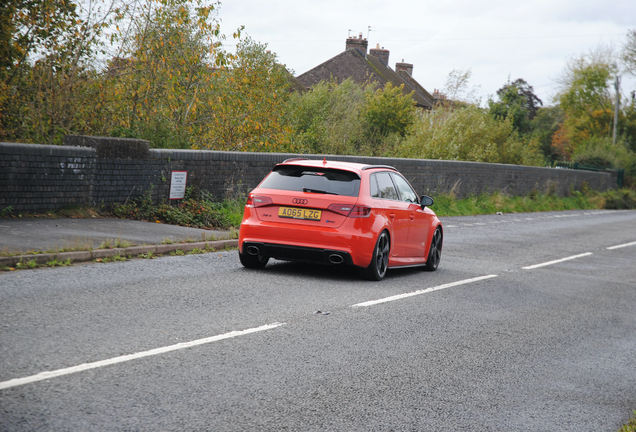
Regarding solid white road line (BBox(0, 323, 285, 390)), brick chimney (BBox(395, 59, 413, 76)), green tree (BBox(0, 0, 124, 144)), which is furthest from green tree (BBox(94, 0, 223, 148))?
brick chimney (BBox(395, 59, 413, 76))

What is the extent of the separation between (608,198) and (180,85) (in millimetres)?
31187

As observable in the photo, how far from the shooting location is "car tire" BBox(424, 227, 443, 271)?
1116 centimetres

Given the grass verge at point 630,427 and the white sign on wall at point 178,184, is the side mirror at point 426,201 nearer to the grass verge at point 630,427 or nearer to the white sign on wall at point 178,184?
the white sign on wall at point 178,184

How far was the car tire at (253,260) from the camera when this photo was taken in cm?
957

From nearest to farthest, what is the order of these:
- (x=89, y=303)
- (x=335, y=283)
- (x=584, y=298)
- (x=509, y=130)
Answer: (x=89, y=303)
(x=335, y=283)
(x=584, y=298)
(x=509, y=130)

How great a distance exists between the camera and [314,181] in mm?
9133

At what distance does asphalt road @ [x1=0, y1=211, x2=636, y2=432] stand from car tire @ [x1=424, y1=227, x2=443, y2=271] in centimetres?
107

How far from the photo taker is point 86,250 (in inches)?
368

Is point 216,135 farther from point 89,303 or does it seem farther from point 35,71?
point 89,303

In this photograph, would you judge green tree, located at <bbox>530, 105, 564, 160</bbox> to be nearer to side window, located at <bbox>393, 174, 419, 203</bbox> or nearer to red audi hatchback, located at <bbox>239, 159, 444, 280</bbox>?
side window, located at <bbox>393, 174, 419, 203</bbox>

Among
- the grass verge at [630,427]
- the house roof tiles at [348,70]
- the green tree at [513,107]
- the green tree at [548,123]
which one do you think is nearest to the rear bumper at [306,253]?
the grass verge at [630,427]

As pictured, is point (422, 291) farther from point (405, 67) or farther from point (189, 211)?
point (405, 67)

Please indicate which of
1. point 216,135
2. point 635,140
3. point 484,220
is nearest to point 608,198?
point 484,220

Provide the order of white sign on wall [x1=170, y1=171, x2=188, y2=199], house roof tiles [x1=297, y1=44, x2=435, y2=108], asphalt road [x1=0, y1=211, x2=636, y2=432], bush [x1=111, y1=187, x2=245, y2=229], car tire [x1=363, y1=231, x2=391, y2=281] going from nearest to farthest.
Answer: asphalt road [x1=0, y1=211, x2=636, y2=432] < car tire [x1=363, y1=231, x2=391, y2=281] < bush [x1=111, y1=187, x2=245, y2=229] < white sign on wall [x1=170, y1=171, x2=188, y2=199] < house roof tiles [x1=297, y1=44, x2=435, y2=108]
